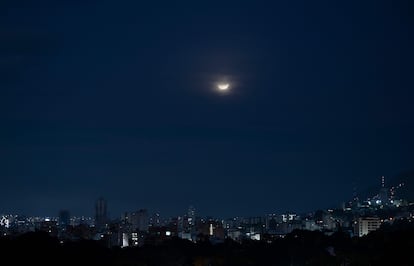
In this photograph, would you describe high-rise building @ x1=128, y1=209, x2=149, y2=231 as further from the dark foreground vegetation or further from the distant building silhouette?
the dark foreground vegetation

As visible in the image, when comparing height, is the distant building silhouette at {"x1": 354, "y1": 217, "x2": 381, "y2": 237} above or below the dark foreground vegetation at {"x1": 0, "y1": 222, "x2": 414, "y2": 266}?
above

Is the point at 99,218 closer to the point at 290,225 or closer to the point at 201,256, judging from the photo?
the point at 290,225

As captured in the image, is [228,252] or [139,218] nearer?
[228,252]

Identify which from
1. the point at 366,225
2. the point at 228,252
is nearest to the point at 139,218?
the point at 366,225

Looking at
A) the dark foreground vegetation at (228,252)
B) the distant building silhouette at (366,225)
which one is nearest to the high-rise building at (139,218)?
the distant building silhouette at (366,225)

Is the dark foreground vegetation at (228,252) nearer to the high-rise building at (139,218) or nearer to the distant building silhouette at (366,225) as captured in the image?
the distant building silhouette at (366,225)

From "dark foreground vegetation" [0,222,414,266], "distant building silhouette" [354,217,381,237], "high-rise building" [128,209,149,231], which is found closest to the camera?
"dark foreground vegetation" [0,222,414,266]

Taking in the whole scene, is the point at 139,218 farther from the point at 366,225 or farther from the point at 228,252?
the point at 228,252

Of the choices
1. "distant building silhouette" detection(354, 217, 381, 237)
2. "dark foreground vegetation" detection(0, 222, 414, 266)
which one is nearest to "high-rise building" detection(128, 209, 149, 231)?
"distant building silhouette" detection(354, 217, 381, 237)
